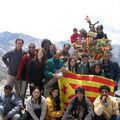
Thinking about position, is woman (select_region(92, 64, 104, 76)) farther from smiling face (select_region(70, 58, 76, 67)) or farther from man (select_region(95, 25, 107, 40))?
man (select_region(95, 25, 107, 40))

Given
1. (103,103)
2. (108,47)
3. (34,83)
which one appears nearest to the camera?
(103,103)

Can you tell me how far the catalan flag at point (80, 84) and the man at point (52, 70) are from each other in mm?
476

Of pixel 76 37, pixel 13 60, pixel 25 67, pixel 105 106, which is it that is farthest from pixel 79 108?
pixel 76 37

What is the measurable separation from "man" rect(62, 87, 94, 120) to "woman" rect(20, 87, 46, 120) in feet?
Result: 2.94

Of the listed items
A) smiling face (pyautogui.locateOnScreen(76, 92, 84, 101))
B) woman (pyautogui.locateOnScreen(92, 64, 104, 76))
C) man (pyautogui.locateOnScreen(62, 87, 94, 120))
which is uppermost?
woman (pyautogui.locateOnScreen(92, 64, 104, 76))

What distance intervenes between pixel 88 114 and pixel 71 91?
1664 millimetres

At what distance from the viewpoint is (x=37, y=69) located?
15.5m

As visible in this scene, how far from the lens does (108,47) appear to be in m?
21.8

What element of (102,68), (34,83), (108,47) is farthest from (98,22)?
(34,83)

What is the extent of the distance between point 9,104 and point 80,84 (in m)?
3.01

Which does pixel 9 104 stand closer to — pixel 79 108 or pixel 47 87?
pixel 47 87

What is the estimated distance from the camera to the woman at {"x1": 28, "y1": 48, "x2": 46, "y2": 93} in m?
15.2

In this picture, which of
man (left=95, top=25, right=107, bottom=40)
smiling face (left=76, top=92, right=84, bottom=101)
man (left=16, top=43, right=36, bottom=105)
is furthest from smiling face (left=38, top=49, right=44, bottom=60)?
man (left=95, top=25, right=107, bottom=40)

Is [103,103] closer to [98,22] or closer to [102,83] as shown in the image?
[102,83]
